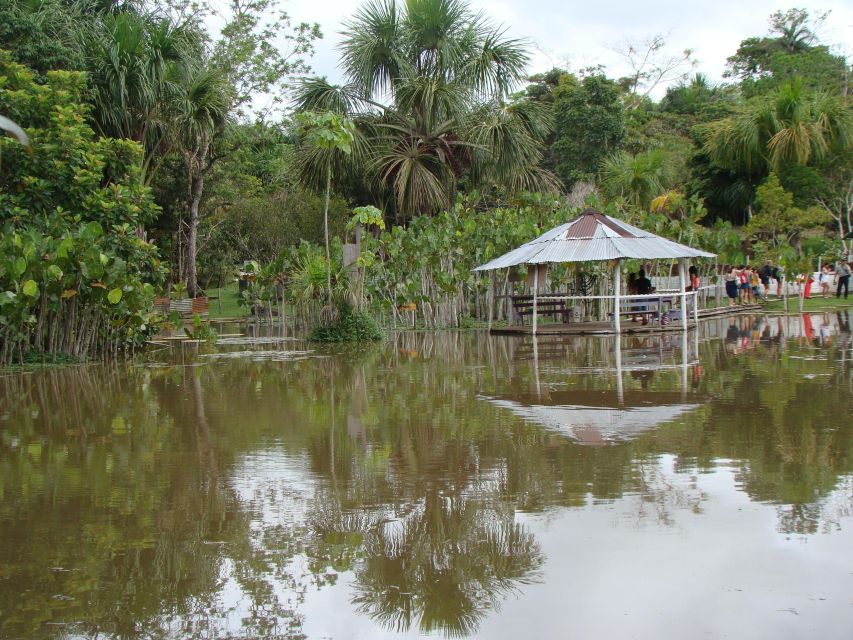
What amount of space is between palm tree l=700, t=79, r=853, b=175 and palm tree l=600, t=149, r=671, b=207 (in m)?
4.15

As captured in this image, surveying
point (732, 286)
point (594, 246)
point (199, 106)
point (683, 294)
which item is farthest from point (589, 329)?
point (199, 106)

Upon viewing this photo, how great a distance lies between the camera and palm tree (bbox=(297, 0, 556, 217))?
28078 millimetres

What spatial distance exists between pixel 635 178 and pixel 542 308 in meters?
11.0

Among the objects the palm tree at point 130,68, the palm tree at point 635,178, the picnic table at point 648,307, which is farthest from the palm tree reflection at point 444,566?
the palm tree at point 635,178

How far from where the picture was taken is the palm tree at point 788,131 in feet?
114

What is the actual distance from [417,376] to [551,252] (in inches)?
304

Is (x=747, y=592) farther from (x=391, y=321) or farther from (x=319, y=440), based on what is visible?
(x=391, y=321)

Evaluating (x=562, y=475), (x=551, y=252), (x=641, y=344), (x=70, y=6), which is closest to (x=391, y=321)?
(x=551, y=252)

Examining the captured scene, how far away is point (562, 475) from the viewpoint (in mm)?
6781

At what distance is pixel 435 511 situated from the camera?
592 centimetres

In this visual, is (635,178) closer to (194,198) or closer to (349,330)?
(194,198)

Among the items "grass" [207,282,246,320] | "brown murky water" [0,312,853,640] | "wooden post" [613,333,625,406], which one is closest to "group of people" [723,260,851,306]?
"wooden post" [613,333,625,406]

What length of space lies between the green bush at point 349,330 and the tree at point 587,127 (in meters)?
20.3

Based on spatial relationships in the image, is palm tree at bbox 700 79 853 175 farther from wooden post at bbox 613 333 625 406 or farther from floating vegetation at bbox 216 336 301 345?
floating vegetation at bbox 216 336 301 345
